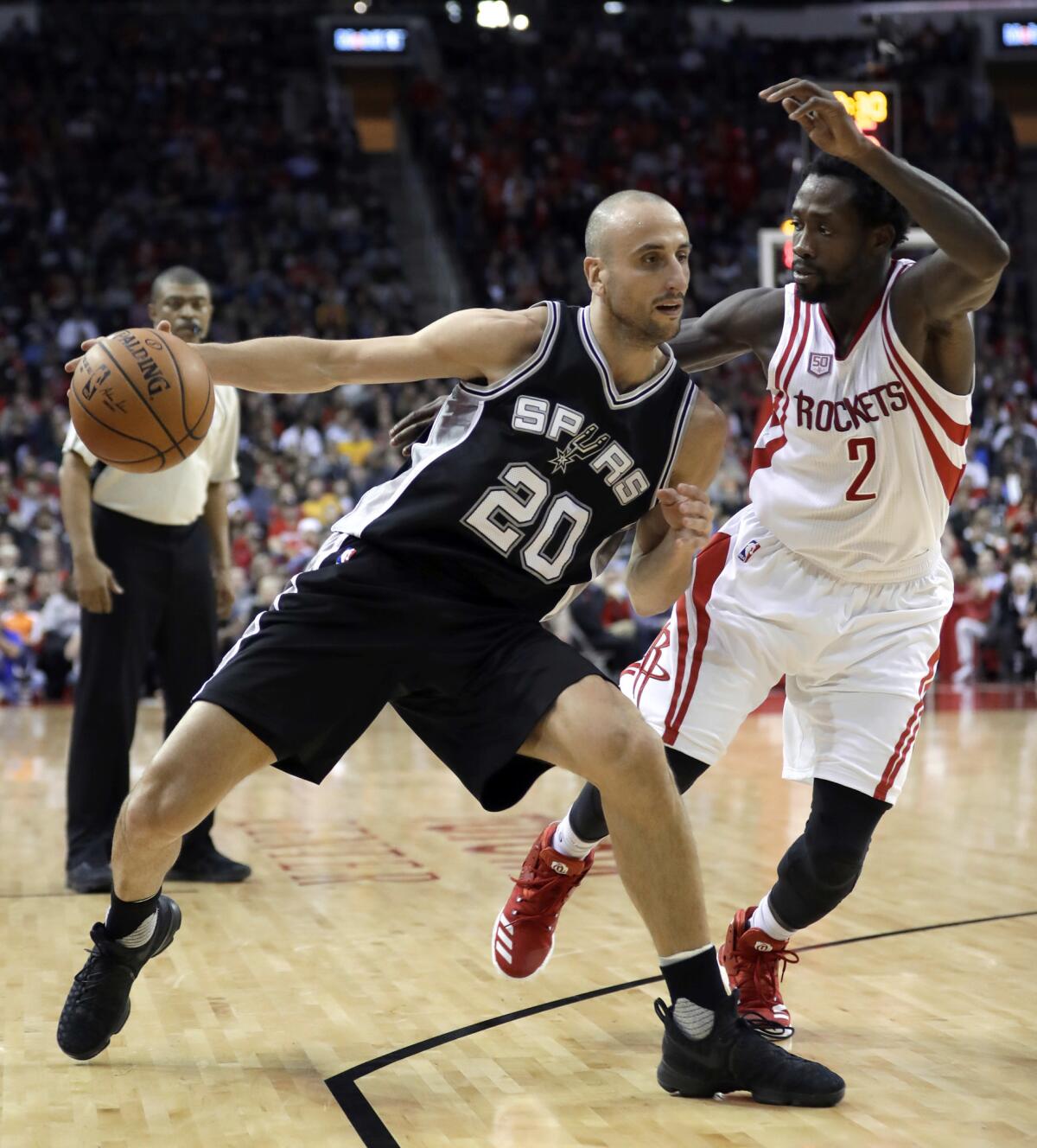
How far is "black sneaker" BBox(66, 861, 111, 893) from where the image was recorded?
5.37 meters

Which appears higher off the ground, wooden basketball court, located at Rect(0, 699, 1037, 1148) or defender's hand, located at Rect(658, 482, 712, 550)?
defender's hand, located at Rect(658, 482, 712, 550)

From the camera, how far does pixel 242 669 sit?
3.38 m

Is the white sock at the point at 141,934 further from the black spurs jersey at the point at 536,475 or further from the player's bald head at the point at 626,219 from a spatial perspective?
the player's bald head at the point at 626,219


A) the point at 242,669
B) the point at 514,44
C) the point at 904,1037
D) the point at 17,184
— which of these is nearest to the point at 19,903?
the point at 242,669

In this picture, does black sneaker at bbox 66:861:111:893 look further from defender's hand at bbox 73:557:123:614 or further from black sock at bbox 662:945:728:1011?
black sock at bbox 662:945:728:1011

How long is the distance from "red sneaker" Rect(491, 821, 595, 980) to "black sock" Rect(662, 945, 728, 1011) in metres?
0.61

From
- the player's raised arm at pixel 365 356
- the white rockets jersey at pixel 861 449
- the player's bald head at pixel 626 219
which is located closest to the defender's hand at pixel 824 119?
the player's bald head at pixel 626 219

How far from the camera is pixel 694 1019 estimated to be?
3.25 metres

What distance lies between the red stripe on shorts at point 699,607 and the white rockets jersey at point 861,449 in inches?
7.0

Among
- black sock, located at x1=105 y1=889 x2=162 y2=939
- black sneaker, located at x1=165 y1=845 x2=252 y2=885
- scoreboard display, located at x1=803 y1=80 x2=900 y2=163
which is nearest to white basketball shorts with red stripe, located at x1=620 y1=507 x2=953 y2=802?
black sock, located at x1=105 y1=889 x2=162 y2=939

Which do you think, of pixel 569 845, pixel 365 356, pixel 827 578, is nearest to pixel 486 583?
pixel 365 356

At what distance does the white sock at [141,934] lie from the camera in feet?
11.5

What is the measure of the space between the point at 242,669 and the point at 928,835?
403cm

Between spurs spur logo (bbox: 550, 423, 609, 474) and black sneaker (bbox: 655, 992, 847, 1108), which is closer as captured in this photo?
black sneaker (bbox: 655, 992, 847, 1108)
